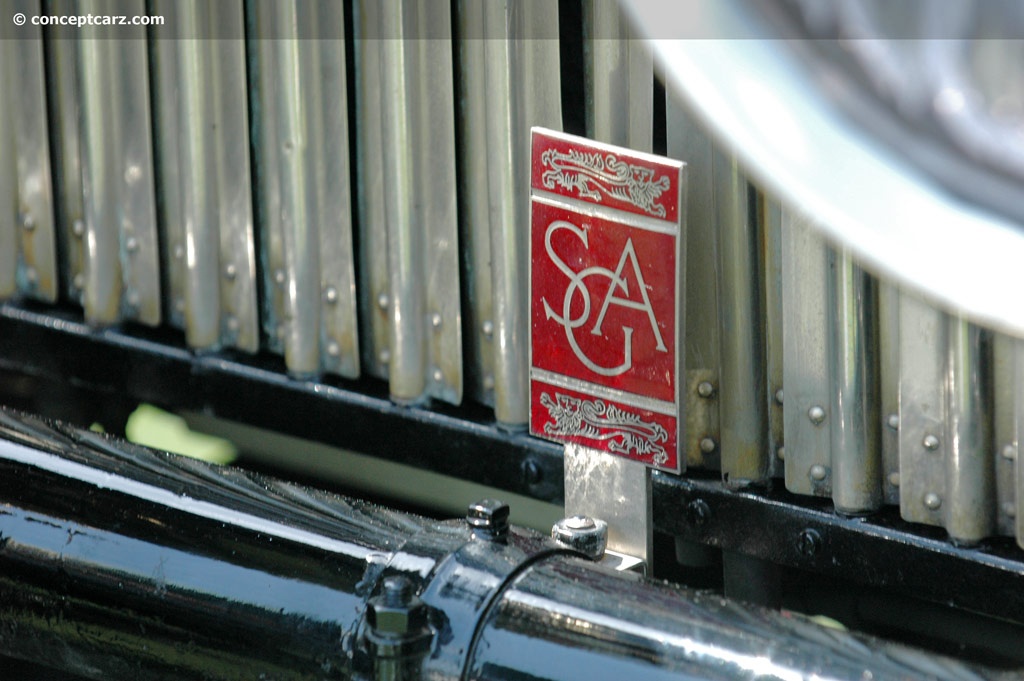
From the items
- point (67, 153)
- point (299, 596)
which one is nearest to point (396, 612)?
point (299, 596)

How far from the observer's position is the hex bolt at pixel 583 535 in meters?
1.33

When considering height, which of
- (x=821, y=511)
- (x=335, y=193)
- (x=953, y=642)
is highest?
(x=335, y=193)

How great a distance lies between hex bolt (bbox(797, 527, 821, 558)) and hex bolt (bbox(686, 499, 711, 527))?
115 mm

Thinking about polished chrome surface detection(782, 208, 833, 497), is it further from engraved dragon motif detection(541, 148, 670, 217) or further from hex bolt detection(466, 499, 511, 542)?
hex bolt detection(466, 499, 511, 542)

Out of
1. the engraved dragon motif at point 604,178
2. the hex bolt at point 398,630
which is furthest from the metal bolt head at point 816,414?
the hex bolt at point 398,630

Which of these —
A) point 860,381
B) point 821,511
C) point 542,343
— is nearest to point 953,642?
point 821,511

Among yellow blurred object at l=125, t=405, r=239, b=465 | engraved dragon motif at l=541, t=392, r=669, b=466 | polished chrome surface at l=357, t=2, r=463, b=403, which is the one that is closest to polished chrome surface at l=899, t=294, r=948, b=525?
engraved dragon motif at l=541, t=392, r=669, b=466

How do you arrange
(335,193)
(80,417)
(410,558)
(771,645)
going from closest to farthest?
(771,645) < (410,558) < (335,193) < (80,417)

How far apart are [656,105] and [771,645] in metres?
0.72

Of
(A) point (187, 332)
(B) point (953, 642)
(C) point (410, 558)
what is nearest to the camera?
(C) point (410, 558)

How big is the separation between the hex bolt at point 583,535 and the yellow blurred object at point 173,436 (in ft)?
3.02

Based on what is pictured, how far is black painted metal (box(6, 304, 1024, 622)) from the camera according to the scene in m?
1.46

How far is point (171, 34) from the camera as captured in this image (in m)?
1.95

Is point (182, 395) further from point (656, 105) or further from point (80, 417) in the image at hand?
point (656, 105)
